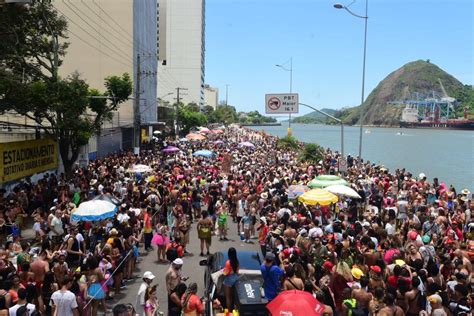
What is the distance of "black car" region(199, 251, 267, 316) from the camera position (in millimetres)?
7141

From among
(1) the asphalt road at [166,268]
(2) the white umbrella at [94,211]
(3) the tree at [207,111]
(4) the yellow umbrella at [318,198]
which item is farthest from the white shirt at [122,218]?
(3) the tree at [207,111]

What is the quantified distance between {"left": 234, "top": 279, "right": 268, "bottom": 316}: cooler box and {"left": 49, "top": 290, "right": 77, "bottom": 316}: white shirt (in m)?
2.56

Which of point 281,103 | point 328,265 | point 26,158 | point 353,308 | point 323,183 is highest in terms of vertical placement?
point 281,103

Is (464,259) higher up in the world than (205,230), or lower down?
higher up

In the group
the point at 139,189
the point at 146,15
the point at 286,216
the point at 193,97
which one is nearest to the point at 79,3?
the point at 146,15

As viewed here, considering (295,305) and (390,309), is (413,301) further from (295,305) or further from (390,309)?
(295,305)

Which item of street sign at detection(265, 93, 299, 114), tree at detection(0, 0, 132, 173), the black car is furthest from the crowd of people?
street sign at detection(265, 93, 299, 114)

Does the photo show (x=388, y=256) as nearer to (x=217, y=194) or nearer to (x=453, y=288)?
(x=453, y=288)

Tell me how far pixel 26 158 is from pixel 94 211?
31.3 feet

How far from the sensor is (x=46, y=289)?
26.8 feet

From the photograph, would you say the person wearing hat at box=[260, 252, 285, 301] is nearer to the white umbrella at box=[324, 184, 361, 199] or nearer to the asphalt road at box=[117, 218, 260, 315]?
the asphalt road at box=[117, 218, 260, 315]

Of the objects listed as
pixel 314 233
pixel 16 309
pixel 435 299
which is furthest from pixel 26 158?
pixel 435 299

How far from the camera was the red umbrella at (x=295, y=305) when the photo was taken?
5.66 meters

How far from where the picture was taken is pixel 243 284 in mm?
7547
